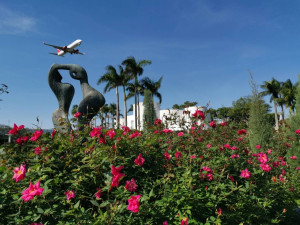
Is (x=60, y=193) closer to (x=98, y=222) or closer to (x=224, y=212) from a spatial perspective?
(x=98, y=222)

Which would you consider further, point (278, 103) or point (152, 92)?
point (278, 103)

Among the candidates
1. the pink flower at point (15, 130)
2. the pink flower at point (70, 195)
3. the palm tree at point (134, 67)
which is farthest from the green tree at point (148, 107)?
the pink flower at point (70, 195)

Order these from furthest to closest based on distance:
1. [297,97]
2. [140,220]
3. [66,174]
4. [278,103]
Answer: [278,103] < [297,97] < [66,174] < [140,220]

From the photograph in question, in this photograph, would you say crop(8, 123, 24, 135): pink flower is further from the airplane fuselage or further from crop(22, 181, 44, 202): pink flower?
the airplane fuselage

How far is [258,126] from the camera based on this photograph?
7574 mm

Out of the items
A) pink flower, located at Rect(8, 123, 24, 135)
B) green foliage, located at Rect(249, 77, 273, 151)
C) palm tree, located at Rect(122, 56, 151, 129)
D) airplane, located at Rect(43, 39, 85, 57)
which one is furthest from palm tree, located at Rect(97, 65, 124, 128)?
pink flower, located at Rect(8, 123, 24, 135)

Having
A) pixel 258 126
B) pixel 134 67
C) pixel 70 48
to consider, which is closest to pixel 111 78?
pixel 134 67

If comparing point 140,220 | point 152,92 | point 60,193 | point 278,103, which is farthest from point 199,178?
point 278,103

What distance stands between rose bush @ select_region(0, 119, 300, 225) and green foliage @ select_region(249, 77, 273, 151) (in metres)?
5.01

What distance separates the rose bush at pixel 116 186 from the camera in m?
1.55

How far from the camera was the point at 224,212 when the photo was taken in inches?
81.4

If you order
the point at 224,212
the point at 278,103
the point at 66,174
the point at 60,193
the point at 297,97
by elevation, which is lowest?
the point at 224,212

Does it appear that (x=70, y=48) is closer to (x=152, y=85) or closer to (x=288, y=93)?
(x=152, y=85)

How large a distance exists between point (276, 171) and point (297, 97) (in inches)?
201
